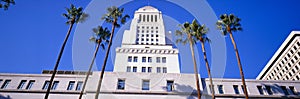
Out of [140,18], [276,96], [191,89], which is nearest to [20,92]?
[191,89]

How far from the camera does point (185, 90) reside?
2944cm

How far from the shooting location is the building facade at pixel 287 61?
7856cm

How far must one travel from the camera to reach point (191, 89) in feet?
97.1

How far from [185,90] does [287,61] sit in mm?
73460

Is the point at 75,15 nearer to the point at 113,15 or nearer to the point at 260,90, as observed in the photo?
the point at 113,15

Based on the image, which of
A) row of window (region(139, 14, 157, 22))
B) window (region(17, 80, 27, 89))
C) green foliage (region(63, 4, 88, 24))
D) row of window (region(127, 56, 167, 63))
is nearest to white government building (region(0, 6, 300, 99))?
window (region(17, 80, 27, 89))

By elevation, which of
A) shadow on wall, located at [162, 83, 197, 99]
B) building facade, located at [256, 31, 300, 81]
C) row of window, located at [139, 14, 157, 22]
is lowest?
shadow on wall, located at [162, 83, 197, 99]

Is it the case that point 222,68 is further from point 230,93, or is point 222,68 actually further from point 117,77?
point 117,77

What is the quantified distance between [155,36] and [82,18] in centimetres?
4510

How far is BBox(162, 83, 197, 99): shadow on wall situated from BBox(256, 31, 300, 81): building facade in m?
68.3

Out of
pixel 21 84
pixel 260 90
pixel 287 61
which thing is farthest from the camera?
pixel 287 61

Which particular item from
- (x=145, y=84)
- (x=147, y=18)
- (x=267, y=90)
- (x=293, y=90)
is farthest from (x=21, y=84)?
(x=147, y=18)

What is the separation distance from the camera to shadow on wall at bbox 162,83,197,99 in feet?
94.8

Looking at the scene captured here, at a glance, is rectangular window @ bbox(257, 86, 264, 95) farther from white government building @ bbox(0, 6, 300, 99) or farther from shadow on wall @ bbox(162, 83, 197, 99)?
shadow on wall @ bbox(162, 83, 197, 99)
